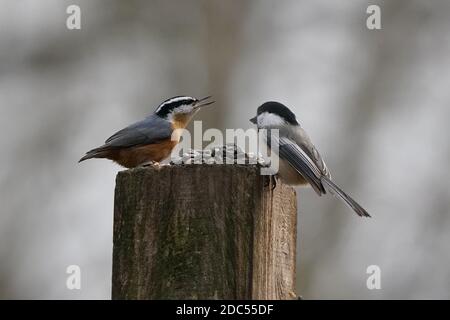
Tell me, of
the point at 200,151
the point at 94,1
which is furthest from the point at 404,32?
the point at 200,151

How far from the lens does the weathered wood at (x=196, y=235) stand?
3.86 metres

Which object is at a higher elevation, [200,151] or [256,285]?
[200,151]

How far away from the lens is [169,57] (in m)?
13.2

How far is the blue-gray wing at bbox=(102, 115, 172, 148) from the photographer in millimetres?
6946

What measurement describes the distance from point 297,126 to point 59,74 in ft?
22.4

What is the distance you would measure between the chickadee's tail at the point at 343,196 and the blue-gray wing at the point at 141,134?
165cm

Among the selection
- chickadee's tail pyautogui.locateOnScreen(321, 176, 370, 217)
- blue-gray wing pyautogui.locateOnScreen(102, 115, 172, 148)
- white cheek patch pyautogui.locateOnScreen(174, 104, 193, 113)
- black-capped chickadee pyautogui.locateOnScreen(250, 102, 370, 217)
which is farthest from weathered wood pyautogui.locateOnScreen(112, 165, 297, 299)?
white cheek patch pyautogui.locateOnScreen(174, 104, 193, 113)

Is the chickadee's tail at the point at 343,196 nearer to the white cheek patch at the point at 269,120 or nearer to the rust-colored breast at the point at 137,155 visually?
the white cheek patch at the point at 269,120

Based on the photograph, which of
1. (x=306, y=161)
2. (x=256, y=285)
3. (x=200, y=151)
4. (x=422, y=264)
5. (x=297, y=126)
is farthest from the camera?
(x=422, y=264)

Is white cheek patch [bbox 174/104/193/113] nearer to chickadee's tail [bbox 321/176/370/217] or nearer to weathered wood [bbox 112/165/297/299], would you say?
chickadee's tail [bbox 321/176/370/217]

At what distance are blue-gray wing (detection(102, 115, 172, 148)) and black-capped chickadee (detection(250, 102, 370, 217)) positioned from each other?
868mm

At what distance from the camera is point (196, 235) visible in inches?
154

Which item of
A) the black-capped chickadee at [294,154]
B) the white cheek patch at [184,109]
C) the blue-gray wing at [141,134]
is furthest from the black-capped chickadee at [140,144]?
the black-capped chickadee at [294,154]

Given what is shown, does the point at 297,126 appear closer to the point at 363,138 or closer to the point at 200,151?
the point at 200,151
